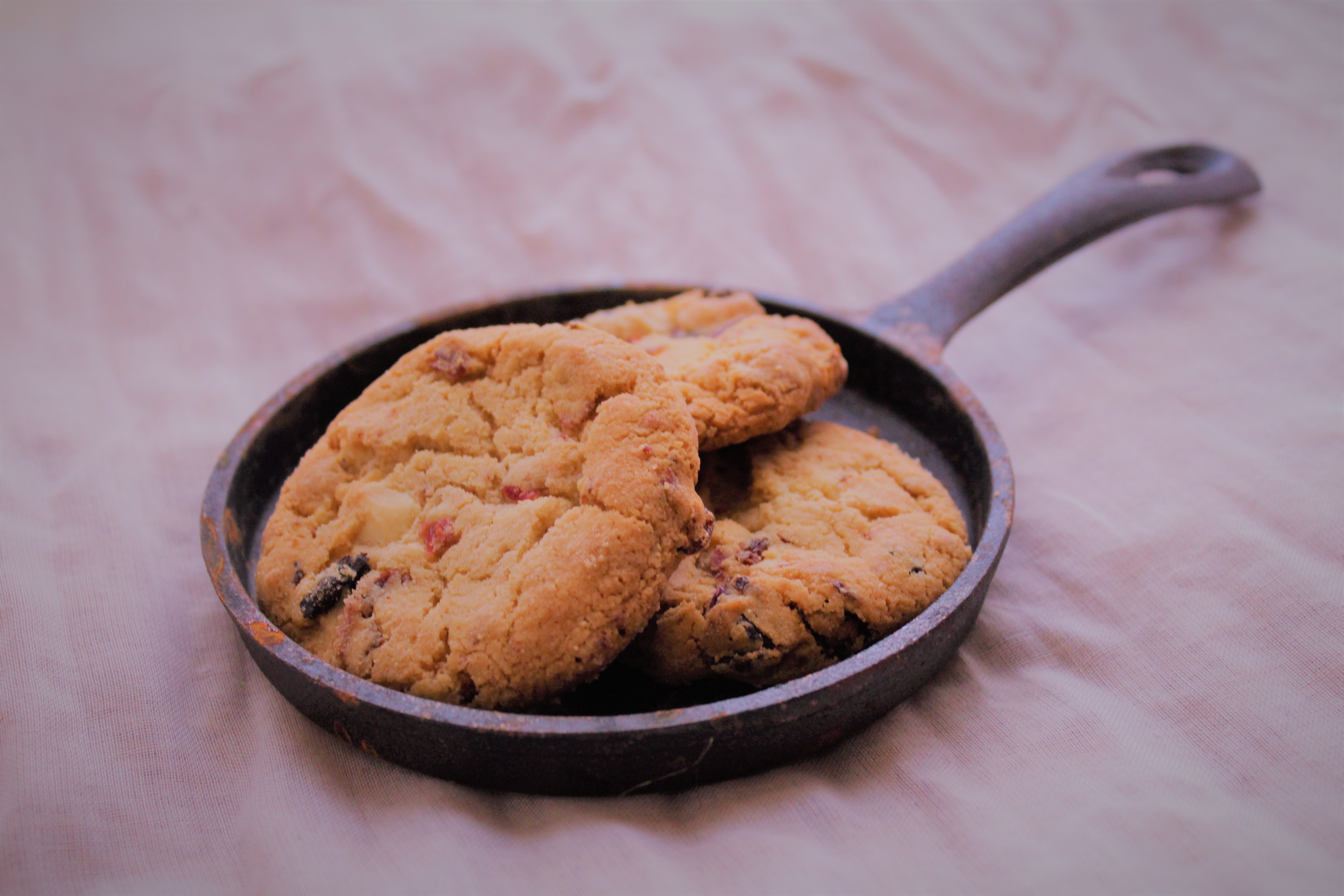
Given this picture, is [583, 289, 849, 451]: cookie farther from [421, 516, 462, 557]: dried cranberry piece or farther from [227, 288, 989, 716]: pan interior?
[421, 516, 462, 557]: dried cranberry piece

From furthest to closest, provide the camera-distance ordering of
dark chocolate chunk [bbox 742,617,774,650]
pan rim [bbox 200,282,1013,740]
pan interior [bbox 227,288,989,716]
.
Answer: pan interior [bbox 227,288,989,716] < dark chocolate chunk [bbox 742,617,774,650] < pan rim [bbox 200,282,1013,740]

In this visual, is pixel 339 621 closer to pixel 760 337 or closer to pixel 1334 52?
pixel 760 337

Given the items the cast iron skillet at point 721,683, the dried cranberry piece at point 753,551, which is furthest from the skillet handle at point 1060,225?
the dried cranberry piece at point 753,551

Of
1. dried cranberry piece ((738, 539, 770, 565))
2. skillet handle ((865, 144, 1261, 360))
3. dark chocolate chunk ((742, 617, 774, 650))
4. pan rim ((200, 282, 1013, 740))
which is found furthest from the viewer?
skillet handle ((865, 144, 1261, 360))

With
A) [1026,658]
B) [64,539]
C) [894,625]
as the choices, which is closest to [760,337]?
[894,625]

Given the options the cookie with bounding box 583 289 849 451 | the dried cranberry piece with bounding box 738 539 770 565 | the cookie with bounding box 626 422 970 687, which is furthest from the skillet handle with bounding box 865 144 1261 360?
the dried cranberry piece with bounding box 738 539 770 565

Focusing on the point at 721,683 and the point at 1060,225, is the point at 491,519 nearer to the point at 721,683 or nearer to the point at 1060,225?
the point at 721,683

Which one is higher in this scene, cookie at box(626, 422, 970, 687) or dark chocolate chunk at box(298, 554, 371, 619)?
cookie at box(626, 422, 970, 687)
